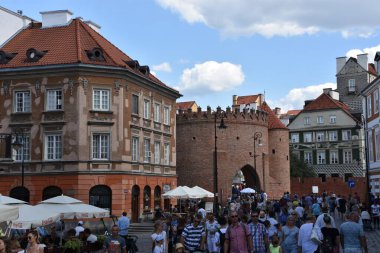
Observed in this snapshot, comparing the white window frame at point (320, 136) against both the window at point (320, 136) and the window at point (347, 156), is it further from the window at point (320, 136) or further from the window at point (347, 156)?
the window at point (347, 156)

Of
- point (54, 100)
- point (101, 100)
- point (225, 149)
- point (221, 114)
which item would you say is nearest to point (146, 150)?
point (101, 100)

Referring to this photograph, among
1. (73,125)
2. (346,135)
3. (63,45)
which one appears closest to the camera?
(73,125)

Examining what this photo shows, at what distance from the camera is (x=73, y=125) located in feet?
114

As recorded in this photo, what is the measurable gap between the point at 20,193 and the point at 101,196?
16.8ft

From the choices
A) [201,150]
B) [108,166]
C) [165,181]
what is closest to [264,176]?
[201,150]

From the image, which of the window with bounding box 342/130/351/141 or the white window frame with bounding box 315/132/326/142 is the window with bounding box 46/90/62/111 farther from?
the window with bounding box 342/130/351/141

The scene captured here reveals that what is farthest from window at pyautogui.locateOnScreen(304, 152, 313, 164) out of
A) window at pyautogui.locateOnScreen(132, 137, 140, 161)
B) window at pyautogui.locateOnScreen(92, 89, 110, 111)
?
window at pyautogui.locateOnScreen(92, 89, 110, 111)

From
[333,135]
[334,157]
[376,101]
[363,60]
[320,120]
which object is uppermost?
[363,60]

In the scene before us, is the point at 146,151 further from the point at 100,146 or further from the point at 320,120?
the point at 320,120

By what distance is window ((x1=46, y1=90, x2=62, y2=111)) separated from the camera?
3532 cm

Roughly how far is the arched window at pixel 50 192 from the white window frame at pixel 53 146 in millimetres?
1752

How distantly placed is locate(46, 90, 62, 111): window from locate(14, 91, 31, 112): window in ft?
4.82

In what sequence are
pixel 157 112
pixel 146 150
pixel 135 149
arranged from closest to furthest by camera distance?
1. pixel 135 149
2. pixel 146 150
3. pixel 157 112

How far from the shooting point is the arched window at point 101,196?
34.6m
